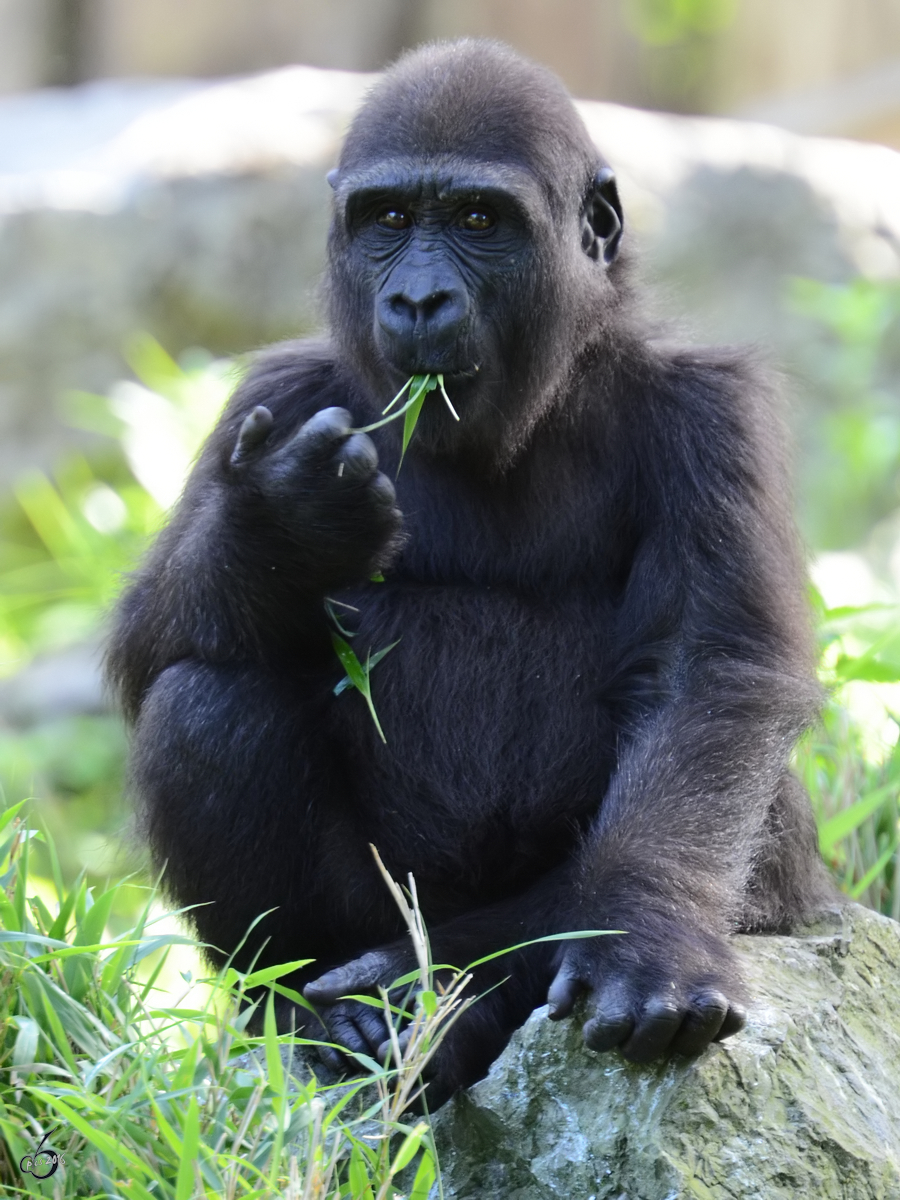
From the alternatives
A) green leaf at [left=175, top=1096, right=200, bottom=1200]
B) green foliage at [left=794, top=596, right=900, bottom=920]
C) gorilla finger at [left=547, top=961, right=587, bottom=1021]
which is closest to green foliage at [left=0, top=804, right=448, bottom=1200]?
green leaf at [left=175, top=1096, right=200, bottom=1200]

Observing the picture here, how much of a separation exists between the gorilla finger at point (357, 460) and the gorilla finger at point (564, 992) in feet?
4.17

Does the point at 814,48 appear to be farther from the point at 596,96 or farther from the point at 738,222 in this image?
the point at 738,222

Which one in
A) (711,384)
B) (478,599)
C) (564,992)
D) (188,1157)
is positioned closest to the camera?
(188,1157)

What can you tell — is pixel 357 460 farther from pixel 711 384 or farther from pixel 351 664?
pixel 711 384

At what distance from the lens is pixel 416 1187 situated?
9.30ft

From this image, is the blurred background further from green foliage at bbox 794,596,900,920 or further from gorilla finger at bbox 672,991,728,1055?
gorilla finger at bbox 672,991,728,1055

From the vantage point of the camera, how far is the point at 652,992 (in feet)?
10.6

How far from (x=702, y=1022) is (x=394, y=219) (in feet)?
7.10

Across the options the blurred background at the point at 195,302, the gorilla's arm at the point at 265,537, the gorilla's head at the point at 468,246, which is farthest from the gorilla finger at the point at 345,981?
the blurred background at the point at 195,302

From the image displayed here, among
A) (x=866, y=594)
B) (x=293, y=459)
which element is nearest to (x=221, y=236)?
(x=866, y=594)

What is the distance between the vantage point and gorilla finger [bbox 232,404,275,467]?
3.83m

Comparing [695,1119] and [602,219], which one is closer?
[695,1119]

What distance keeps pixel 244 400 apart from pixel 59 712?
567 centimetres

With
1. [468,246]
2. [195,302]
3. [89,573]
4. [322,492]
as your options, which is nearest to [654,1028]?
[322,492]
